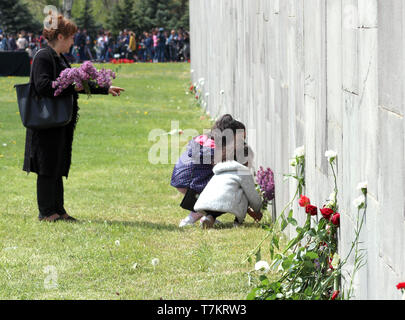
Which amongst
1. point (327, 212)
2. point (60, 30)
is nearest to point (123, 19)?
point (60, 30)

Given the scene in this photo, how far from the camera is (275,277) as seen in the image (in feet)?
17.1

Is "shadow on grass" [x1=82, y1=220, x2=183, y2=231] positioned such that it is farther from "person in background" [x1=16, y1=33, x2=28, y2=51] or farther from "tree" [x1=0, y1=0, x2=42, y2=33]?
"tree" [x1=0, y1=0, x2=42, y2=33]

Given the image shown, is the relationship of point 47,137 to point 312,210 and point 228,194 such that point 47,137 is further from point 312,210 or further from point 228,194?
point 312,210

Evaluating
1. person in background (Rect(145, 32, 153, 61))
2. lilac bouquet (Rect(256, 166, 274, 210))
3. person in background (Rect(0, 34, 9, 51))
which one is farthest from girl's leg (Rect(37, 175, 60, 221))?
person in background (Rect(145, 32, 153, 61))

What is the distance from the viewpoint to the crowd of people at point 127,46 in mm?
47250

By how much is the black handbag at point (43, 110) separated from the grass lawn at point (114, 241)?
86 centimetres

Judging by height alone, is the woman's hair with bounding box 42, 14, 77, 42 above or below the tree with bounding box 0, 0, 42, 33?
below

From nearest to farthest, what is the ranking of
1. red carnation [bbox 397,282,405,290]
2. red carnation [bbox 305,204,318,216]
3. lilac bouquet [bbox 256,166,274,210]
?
red carnation [bbox 397,282,405,290]
red carnation [bbox 305,204,318,216]
lilac bouquet [bbox 256,166,274,210]

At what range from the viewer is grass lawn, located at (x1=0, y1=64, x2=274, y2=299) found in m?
5.14

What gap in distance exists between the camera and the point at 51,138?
7098 millimetres

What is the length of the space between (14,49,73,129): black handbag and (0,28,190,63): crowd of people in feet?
130

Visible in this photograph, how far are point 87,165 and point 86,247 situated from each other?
15.9ft

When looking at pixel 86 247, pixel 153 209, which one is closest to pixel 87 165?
pixel 153 209
